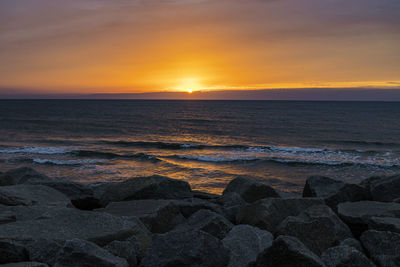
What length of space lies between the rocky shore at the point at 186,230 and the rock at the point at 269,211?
2cm

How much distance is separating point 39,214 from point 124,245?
2.19 m

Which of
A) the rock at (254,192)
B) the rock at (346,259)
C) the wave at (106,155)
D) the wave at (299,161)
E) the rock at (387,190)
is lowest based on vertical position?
the wave at (299,161)

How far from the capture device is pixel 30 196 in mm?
7383

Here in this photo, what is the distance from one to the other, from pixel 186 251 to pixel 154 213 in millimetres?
2720

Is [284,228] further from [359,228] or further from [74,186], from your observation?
[74,186]

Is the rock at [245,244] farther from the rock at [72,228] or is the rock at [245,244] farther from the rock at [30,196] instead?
the rock at [30,196]

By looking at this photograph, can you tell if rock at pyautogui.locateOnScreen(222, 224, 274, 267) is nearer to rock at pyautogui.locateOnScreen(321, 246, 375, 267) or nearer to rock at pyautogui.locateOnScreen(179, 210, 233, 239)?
rock at pyautogui.locateOnScreen(179, 210, 233, 239)

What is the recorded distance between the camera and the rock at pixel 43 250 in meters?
4.17

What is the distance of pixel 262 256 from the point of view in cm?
411

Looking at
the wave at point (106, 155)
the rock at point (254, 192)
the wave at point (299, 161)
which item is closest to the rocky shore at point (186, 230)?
the rock at point (254, 192)

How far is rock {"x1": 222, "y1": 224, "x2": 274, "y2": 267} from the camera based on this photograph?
4672 mm

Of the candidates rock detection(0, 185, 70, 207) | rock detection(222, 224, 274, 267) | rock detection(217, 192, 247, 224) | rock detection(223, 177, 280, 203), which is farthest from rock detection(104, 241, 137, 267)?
rock detection(223, 177, 280, 203)

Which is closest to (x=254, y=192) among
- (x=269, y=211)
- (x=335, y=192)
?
(x=335, y=192)

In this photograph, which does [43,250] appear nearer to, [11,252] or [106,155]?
[11,252]
